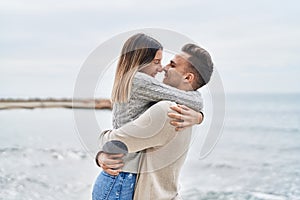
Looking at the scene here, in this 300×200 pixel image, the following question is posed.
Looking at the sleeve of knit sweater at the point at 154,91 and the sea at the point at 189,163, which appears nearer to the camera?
the sleeve of knit sweater at the point at 154,91

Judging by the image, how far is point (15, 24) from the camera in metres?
4.39

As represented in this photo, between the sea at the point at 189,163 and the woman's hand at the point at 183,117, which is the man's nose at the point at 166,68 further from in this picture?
the sea at the point at 189,163

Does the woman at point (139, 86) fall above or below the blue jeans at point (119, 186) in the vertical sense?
above

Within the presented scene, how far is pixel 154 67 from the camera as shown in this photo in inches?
38.7

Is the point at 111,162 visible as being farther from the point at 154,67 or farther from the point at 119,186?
the point at 154,67

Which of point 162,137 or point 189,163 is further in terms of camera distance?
point 189,163

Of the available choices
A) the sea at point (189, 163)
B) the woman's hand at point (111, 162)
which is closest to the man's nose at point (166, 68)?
the woman's hand at point (111, 162)

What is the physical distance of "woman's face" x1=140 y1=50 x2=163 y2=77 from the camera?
0.97 meters

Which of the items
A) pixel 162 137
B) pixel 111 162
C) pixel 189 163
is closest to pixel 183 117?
pixel 162 137

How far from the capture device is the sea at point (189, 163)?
14.3 ft

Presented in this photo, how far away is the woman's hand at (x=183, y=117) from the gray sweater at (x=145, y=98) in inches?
0.4

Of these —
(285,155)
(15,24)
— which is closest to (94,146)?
(15,24)

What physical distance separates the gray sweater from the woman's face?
2 centimetres

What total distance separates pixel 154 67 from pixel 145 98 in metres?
0.07
